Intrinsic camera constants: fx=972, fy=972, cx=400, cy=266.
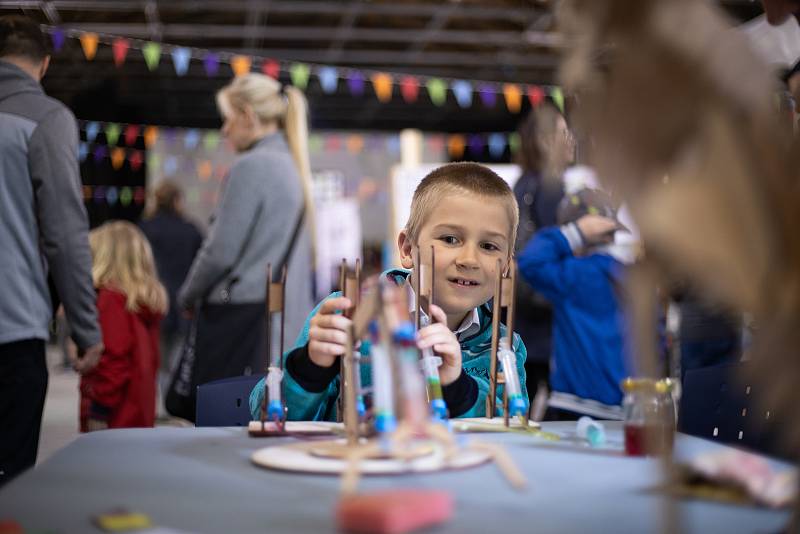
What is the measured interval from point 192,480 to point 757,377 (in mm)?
627

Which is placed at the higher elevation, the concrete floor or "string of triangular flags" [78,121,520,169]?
"string of triangular flags" [78,121,520,169]

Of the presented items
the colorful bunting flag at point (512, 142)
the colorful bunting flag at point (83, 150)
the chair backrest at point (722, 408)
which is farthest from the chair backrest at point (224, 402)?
the colorful bunting flag at point (512, 142)

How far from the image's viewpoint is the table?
840 mm

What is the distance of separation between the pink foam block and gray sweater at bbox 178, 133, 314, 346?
Answer: 239 cm

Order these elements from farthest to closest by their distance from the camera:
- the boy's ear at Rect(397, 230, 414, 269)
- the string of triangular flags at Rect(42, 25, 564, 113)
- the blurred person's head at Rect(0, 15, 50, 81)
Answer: the string of triangular flags at Rect(42, 25, 564, 113), the blurred person's head at Rect(0, 15, 50, 81), the boy's ear at Rect(397, 230, 414, 269)

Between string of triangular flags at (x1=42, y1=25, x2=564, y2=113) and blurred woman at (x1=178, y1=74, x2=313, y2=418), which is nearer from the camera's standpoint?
blurred woman at (x1=178, y1=74, x2=313, y2=418)

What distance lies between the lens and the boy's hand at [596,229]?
10.0 feet

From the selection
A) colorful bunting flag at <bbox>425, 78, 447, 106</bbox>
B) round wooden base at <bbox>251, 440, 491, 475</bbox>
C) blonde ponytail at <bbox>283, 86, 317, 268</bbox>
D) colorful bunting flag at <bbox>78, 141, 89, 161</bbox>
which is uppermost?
colorful bunting flag at <bbox>425, 78, 447, 106</bbox>

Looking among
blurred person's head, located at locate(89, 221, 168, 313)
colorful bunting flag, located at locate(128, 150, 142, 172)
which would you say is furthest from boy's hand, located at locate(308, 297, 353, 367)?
colorful bunting flag, located at locate(128, 150, 142, 172)

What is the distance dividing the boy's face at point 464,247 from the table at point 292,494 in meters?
0.67

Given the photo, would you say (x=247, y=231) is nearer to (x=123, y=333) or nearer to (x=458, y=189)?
(x=123, y=333)

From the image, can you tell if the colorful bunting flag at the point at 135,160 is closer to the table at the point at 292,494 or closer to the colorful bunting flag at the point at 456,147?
the colorful bunting flag at the point at 456,147

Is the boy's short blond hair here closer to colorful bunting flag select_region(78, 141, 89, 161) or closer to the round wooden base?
the round wooden base

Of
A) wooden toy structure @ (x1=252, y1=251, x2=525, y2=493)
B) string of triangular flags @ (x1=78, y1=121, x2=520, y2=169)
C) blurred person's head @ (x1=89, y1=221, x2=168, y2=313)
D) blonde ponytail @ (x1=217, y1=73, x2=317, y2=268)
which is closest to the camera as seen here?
wooden toy structure @ (x1=252, y1=251, x2=525, y2=493)
